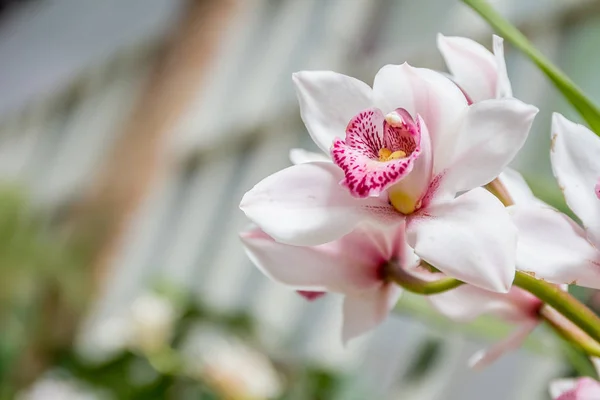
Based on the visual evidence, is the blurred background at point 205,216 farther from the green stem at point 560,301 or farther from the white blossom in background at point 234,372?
the green stem at point 560,301

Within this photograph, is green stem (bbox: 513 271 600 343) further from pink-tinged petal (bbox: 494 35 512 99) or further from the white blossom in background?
the white blossom in background

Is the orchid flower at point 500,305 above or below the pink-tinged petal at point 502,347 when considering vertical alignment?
above

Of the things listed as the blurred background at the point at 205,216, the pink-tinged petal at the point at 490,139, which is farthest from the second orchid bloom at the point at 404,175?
the blurred background at the point at 205,216

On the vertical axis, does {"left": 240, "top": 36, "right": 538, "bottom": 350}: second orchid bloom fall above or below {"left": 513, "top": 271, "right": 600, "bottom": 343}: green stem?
above

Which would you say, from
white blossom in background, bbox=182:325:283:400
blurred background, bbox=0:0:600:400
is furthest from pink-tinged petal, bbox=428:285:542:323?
white blossom in background, bbox=182:325:283:400

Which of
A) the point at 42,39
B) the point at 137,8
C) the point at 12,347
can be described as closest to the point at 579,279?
the point at 12,347

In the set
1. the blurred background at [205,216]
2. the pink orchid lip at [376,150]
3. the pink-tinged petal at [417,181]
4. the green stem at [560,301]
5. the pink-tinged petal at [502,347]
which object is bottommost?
the blurred background at [205,216]

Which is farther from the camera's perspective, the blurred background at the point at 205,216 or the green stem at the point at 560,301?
the blurred background at the point at 205,216
